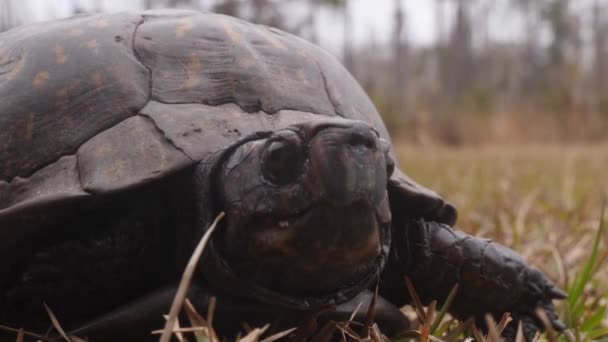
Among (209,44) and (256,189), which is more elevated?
(209,44)

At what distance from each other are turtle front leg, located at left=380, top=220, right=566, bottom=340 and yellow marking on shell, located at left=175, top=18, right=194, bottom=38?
475mm

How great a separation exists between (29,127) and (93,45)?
0.17 metres

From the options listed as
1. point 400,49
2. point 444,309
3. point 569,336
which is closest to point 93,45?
point 444,309

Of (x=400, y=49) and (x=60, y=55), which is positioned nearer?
(x=60, y=55)

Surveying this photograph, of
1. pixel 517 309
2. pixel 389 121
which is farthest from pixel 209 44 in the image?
pixel 389 121

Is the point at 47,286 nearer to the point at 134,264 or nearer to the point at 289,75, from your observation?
the point at 134,264

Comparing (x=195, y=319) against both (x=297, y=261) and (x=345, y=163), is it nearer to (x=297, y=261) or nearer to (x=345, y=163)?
(x=297, y=261)

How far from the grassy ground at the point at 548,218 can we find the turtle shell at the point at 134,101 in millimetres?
386

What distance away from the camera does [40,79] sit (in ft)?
3.62

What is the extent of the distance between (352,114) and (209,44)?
271mm

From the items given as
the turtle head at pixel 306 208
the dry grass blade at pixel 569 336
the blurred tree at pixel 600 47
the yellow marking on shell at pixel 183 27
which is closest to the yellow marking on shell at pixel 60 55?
the yellow marking on shell at pixel 183 27

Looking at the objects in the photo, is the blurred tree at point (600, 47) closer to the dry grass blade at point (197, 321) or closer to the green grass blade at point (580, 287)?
the green grass blade at point (580, 287)

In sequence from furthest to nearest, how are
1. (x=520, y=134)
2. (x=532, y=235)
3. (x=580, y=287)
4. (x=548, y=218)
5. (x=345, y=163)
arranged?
1. (x=520, y=134)
2. (x=548, y=218)
3. (x=532, y=235)
4. (x=580, y=287)
5. (x=345, y=163)

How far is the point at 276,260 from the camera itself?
872mm
